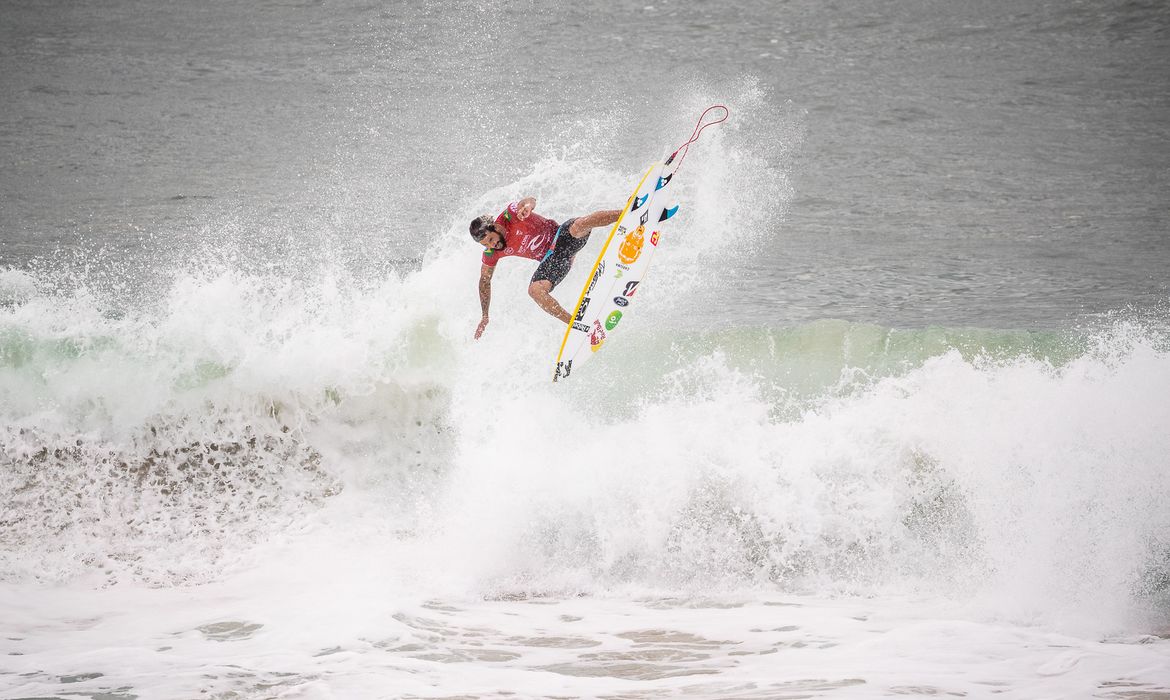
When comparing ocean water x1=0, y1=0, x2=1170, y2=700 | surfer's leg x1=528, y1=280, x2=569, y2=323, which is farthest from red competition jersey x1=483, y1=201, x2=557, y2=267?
ocean water x1=0, y1=0, x2=1170, y2=700

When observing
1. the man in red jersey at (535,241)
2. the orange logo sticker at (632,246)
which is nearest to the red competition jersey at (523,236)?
the man in red jersey at (535,241)

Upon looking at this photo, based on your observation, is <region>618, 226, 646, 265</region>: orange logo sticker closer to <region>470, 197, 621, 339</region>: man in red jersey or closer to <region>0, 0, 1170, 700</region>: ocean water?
<region>470, 197, 621, 339</region>: man in red jersey

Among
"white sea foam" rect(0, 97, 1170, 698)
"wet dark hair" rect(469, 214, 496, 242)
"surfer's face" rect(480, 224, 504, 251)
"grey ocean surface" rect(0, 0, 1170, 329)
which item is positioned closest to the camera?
"white sea foam" rect(0, 97, 1170, 698)

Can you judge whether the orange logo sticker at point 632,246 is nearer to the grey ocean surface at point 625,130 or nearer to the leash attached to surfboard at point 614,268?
the leash attached to surfboard at point 614,268

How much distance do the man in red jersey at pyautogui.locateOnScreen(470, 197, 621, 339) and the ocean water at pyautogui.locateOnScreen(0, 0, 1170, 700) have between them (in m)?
0.88

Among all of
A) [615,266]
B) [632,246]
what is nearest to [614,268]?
[615,266]

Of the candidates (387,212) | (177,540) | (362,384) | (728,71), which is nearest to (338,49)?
(728,71)

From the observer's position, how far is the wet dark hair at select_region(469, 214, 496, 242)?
27.6 feet

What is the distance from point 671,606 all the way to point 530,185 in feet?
21.3

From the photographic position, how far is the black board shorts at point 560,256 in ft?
30.2

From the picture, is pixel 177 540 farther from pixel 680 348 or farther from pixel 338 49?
pixel 338 49

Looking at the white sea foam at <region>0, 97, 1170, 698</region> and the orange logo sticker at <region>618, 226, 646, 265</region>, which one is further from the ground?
the orange logo sticker at <region>618, 226, 646, 265</region>

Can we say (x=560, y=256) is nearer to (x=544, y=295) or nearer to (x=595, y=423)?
(x=544, y=295)

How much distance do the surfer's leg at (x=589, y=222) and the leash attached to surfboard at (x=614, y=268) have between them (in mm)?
154
